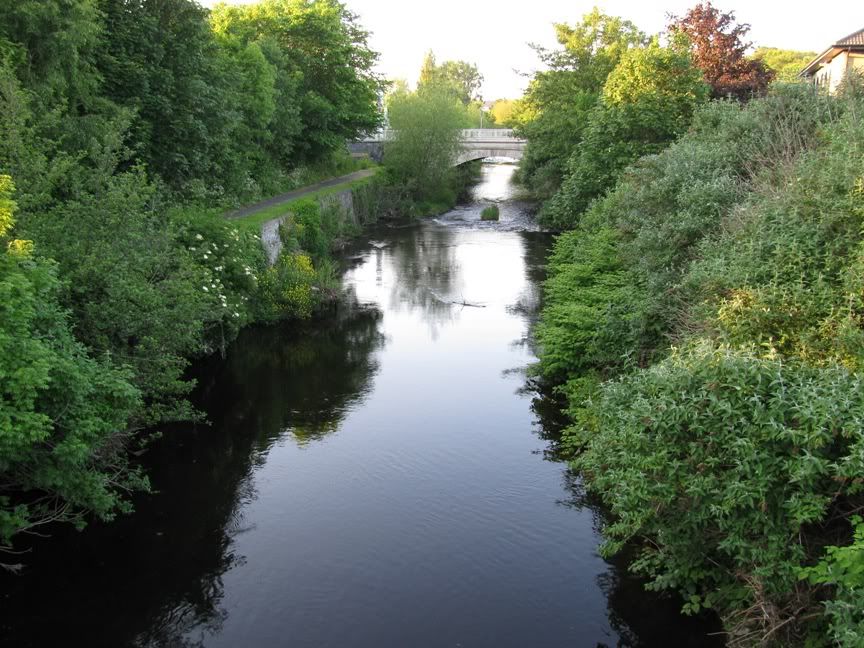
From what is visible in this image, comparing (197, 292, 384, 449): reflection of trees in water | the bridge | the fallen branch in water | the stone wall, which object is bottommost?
the fallen branch in water

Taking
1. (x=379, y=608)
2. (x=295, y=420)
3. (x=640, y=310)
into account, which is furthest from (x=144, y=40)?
(x=379, y=608)

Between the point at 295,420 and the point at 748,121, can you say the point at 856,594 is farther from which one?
the point at 748,121

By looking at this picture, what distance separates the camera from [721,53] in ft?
118

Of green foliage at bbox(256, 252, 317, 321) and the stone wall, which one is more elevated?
the stone wall

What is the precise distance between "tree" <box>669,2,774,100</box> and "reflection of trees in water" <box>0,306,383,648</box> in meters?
25.6

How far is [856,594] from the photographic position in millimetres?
6695

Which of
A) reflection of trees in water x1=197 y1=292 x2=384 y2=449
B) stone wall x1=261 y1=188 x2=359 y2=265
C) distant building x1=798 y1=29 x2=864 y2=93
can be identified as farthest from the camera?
distant building x1=798 y1=29 x2=864 y2=93

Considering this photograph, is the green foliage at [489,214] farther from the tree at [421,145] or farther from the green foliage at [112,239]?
the green foliage at [112,239]

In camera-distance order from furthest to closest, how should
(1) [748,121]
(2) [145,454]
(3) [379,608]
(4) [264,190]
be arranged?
(4) [264,190], (1) [748,121], (2) [145,454], (3) [379,608]

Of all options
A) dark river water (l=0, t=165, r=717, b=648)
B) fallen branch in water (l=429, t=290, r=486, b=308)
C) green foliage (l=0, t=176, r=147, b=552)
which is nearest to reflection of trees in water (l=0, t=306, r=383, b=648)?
dark river water (l=0, t=165, r=717, b=648)

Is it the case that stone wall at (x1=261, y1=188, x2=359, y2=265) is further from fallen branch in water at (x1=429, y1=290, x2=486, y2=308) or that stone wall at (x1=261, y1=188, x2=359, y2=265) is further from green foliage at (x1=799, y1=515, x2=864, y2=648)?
green foliage at (x1=799, y1=515, x2=864, y2=648)

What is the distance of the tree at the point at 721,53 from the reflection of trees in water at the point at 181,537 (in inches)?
1008

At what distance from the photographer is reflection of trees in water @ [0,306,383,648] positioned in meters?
9.79

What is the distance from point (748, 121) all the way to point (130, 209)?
14.6 m
